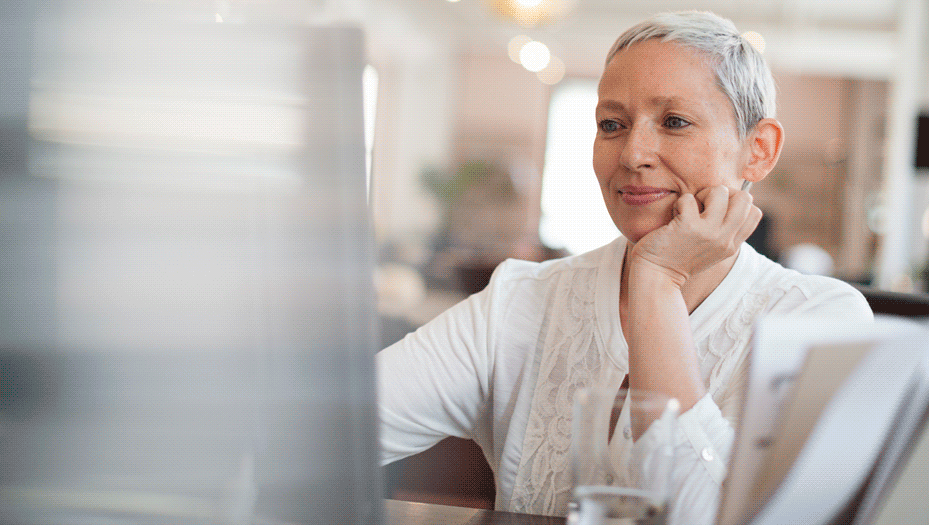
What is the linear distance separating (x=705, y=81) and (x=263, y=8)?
2.36 ft

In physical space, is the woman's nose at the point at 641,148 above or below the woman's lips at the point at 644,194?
above

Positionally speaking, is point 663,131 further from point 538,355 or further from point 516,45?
point 516,45

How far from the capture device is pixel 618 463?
505mm

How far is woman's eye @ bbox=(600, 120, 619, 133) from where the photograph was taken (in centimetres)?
101

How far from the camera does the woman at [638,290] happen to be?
2.99ft

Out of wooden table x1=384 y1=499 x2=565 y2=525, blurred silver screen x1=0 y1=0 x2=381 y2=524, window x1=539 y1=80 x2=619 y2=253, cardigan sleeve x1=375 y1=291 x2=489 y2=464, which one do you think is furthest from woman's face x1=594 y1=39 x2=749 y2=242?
window x1=539 y1=80 x2=619 y2=253

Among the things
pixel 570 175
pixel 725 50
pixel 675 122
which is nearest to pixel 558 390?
pixel 675 122

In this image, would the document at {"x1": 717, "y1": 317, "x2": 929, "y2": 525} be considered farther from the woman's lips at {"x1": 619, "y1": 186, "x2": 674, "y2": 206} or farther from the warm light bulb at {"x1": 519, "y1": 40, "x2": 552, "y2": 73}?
the warm light bulb at {"x1": 519, "y1": 40, "x2": 552, "y2": 73}

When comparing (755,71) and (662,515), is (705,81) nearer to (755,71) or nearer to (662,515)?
(755,71)

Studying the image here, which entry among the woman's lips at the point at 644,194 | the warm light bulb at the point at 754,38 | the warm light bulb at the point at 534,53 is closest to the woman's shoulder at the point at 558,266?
the woman's lips at the point at 644,194

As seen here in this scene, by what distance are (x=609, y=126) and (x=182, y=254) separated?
78 cm

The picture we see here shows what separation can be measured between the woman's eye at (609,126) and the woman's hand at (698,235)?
14cm

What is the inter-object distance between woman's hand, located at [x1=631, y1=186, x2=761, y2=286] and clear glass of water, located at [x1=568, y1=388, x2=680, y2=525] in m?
0.41

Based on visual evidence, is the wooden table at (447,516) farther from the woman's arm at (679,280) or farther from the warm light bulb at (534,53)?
the warm light bulb at (534,53)
